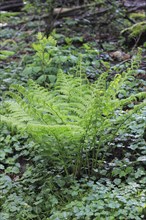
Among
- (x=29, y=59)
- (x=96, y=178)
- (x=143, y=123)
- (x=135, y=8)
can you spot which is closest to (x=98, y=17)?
(x=135, y=8)

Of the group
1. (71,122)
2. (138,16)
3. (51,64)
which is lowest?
(51,64)

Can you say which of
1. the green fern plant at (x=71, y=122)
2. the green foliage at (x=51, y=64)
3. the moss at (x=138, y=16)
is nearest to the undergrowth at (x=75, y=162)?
the green fern plant at (x=71, y=122)

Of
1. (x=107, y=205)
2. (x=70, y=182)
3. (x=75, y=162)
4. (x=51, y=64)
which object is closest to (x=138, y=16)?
(x=51, y=64)

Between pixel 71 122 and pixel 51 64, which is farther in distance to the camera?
pixel 51 64

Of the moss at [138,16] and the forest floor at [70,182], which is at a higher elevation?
the moss at [138,16]

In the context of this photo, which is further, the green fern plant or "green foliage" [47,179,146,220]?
the green fern plant

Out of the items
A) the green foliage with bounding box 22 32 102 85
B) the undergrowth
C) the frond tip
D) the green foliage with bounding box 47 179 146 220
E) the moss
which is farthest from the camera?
the moss

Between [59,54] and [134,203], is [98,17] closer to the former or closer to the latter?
[59,54]

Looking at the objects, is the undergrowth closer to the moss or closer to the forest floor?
the forest floor

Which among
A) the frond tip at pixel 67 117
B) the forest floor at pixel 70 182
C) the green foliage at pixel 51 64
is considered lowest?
the forest floor at pixel 70 182

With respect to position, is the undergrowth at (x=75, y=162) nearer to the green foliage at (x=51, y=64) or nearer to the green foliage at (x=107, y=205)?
the green foliage at (x=107, y=205)

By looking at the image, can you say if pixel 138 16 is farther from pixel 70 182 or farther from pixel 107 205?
pixel 107 205

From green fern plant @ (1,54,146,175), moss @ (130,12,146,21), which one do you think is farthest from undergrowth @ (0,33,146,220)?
moss @ (130,12,146,21)

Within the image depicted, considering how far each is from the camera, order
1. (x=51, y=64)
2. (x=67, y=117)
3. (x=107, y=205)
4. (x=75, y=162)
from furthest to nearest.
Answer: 1. (x=51, y=64)
2. (x=75, y=162)
3. (x=67, y=117)
4. (x=107, y=205)
